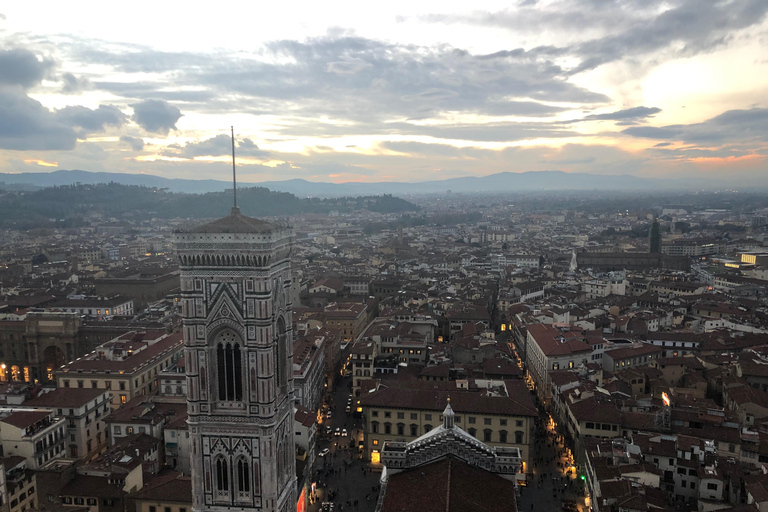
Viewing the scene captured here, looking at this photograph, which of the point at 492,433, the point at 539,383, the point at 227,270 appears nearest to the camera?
the point at 227,270

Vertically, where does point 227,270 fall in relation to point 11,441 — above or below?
above

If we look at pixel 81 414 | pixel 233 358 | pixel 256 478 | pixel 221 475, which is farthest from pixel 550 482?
pixel 81 414

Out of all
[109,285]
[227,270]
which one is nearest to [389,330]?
[227,270]

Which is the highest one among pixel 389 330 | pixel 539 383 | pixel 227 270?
pixel 227 270

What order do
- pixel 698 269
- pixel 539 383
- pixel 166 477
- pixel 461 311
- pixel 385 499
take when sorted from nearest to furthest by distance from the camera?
1. pixel 385 499
2. pixel 166 477
3. pixel 539 383
4. pixel 461 311
5. pixel 698 269

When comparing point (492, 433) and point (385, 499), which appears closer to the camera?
point (385, 499)

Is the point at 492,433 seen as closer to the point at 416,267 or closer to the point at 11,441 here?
the point at 11,441

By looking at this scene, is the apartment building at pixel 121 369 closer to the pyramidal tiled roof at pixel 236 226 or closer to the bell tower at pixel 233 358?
the bell tower at pixel 233 358
